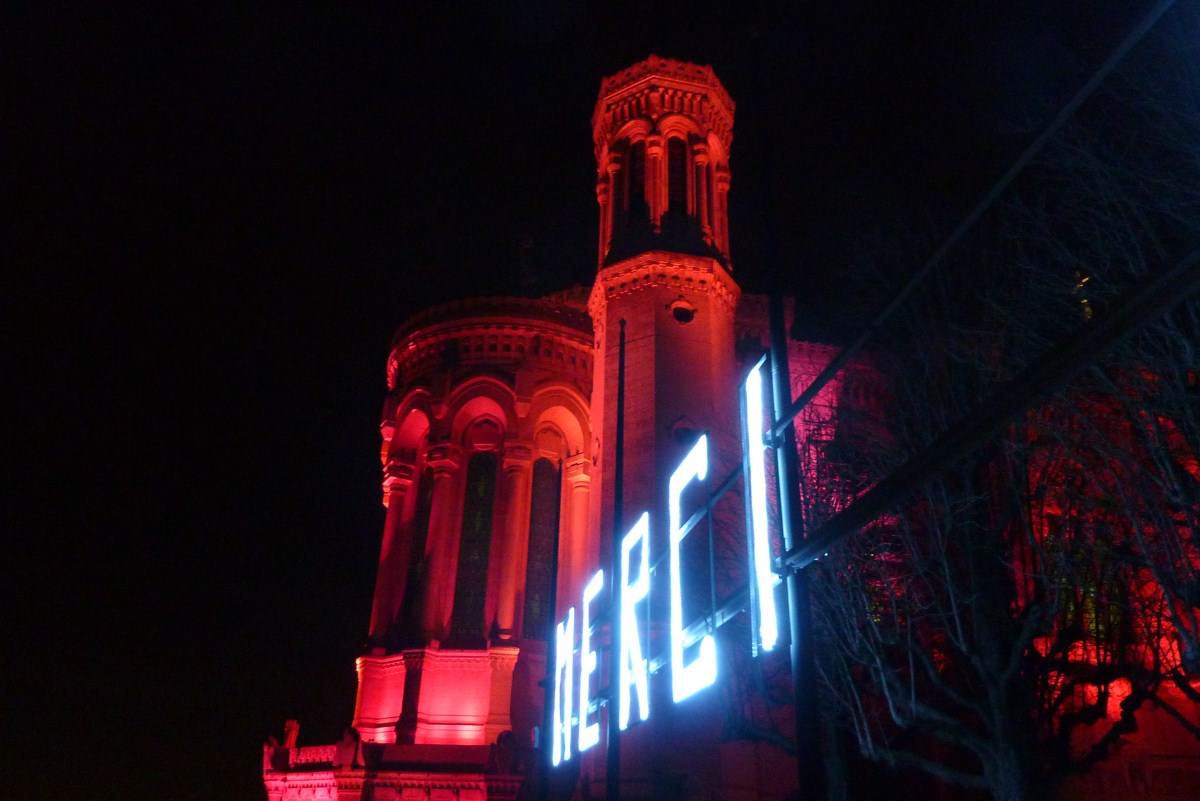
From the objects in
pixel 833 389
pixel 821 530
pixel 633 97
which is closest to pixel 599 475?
pixel 833 389

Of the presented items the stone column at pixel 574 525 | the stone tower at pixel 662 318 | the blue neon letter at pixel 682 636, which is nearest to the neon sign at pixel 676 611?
the blue neon letter at pixel 682 636

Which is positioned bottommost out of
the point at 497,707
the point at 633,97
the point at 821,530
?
the point at 821,530

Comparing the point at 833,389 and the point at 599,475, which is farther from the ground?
the point at 833,389

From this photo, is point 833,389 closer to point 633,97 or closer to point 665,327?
point 665,327

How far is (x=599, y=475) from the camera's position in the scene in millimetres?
25625

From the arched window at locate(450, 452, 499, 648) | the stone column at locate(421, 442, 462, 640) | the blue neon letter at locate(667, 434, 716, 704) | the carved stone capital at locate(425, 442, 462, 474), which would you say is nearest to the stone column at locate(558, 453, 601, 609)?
the arched window at locate(450, 452, 499, 648)

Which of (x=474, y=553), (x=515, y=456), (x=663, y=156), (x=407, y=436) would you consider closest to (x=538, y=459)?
(x=515, y=456)

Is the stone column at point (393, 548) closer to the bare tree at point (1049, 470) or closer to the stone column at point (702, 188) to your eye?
the stone column at point (702, 188)

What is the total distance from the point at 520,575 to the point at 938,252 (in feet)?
93.2

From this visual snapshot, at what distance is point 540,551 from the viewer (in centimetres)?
3366

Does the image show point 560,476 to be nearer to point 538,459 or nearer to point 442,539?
point 538,459

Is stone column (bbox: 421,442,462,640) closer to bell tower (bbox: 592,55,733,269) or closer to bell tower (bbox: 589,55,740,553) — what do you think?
bell tower (bbox: 589,55,740,553)

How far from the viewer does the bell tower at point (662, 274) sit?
80.9 ft

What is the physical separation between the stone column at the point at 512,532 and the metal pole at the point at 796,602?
84.7ft
